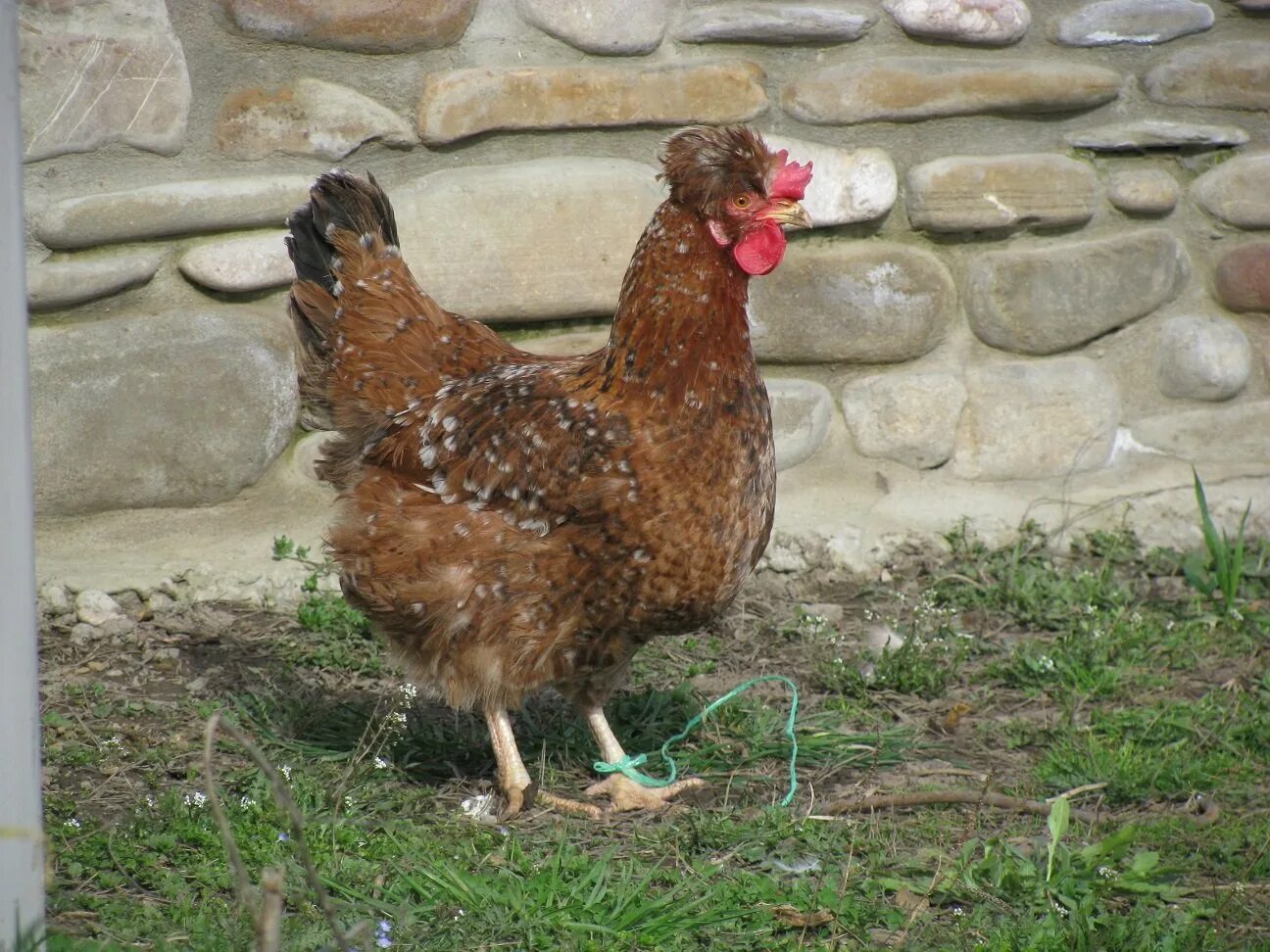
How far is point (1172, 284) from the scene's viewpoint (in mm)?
4754

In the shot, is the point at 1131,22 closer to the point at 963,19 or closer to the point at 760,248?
the point at 963,19

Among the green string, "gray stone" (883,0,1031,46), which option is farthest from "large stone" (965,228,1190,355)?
the green string

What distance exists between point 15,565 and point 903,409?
3.31 metres

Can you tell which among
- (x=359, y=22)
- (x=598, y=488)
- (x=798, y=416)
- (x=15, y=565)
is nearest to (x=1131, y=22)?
(x=798, y=416)

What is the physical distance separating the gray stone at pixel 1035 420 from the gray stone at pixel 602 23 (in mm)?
1626

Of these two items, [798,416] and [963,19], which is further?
[798,416]

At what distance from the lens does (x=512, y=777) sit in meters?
3.38

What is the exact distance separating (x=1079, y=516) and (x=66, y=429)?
342 centimetres

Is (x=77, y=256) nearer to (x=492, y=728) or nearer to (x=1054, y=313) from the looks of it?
(x=492, y=728)

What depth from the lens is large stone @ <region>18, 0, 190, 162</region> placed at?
3803 mm

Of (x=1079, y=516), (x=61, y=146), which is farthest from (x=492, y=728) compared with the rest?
(x=1079, y=516)

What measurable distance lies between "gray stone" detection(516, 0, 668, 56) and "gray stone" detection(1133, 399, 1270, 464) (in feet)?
7.35

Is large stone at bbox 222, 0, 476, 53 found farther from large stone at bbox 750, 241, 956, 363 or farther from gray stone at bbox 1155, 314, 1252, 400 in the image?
gray stone at bbox 1155, 314, 1252, 400

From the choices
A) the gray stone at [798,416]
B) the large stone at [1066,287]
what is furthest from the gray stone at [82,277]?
the large stone at [1066,287]
